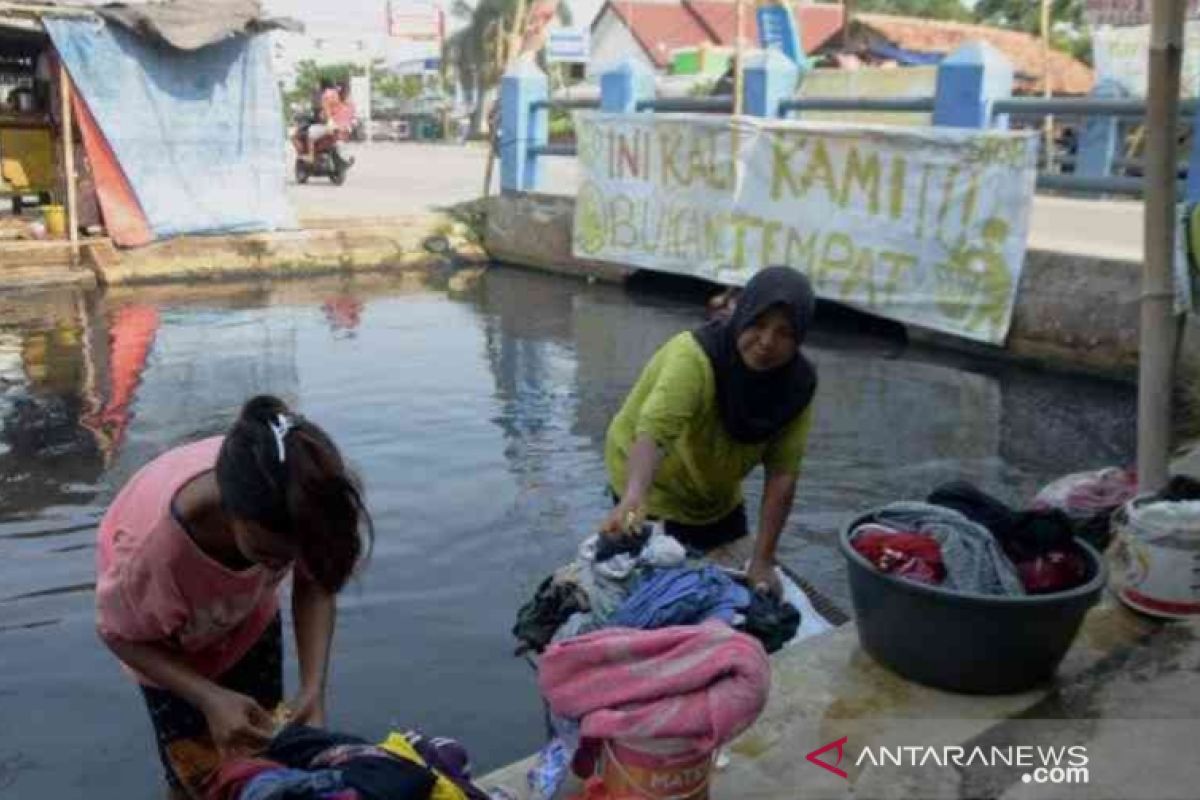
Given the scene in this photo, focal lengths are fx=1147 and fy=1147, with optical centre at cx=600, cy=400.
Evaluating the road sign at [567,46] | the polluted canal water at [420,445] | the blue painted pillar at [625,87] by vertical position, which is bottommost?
the polluted canal water at [420,445]

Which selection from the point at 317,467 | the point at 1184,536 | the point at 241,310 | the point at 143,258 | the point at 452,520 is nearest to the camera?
the point at 317,467

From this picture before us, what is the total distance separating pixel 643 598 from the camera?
2883mm

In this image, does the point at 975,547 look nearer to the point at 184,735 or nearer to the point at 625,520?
the point at 625,520

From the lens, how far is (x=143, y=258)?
13141 millimetres

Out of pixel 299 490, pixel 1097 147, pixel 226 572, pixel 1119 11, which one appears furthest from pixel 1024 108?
pixel 299 490

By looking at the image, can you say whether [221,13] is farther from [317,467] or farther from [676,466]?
[317,467]

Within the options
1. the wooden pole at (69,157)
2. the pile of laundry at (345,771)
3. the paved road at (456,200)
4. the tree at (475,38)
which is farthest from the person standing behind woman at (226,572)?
the tree at (475,38)

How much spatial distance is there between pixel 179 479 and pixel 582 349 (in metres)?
7.55

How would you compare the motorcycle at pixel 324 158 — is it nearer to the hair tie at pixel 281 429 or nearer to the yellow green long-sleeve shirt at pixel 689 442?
the yellow green long-sleeve shirt at pixel 689 442

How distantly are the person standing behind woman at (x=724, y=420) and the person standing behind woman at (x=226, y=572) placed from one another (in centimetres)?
97

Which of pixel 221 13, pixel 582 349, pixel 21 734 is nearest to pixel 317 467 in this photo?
pixel 21 734

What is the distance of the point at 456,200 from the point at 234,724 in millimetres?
14998

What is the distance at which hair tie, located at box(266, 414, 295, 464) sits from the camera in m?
2.07

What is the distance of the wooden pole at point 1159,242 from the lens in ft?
13.4
